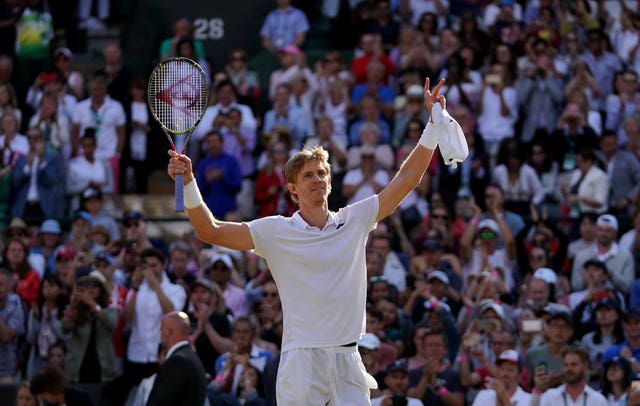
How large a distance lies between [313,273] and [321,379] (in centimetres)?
54

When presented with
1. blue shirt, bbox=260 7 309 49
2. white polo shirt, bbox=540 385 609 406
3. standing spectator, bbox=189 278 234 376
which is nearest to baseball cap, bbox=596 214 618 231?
white polo shirt, bbox=540 385 609 406

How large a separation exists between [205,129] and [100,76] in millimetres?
1530

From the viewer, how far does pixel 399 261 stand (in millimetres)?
15906

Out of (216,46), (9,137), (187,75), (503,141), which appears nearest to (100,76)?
(9,137)

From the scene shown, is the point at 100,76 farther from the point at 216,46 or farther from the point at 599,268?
the point at 599,268

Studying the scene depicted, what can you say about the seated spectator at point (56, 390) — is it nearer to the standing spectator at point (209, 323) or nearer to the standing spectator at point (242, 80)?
the standing spectator at point (209, 323)

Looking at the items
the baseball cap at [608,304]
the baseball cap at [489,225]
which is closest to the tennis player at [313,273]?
the baseball cap at [608,304]

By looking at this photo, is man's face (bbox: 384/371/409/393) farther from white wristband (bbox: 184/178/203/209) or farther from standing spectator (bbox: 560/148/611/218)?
white wristband (bbox: 184/178/203/209)

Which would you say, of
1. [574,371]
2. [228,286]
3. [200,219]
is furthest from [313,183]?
[228,286]

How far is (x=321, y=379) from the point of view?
8367 mm

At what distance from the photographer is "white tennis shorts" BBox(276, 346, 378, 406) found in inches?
328

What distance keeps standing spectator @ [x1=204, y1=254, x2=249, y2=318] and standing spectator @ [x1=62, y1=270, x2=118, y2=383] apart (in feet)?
3.54

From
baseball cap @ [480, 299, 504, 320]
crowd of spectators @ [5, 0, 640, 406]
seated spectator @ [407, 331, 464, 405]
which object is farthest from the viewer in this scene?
baseball cap @ [480, 299, 504, 320]

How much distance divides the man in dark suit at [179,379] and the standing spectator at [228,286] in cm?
392
